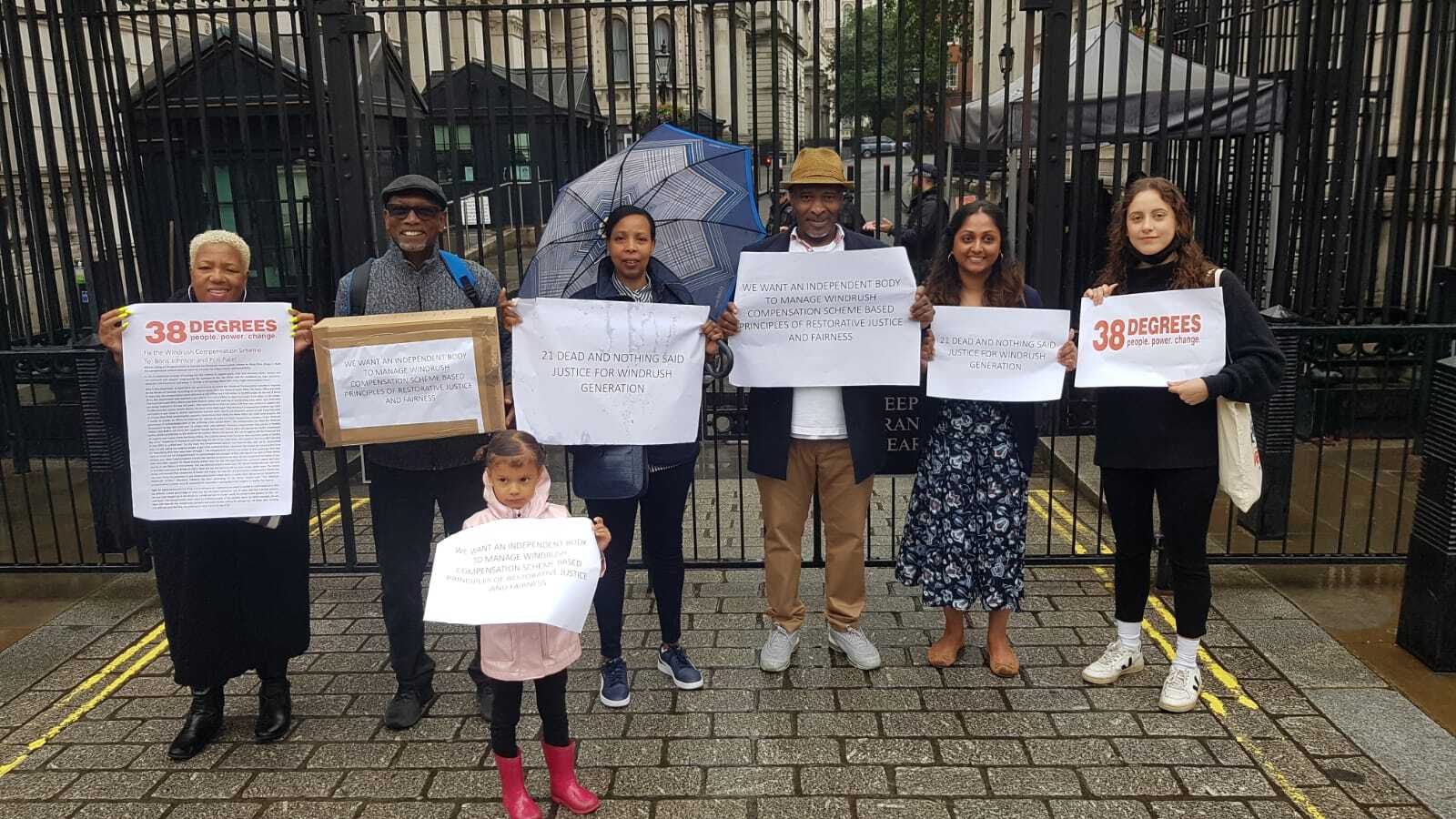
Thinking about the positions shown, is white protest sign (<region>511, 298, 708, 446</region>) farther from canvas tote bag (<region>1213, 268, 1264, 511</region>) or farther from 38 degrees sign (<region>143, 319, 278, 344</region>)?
canvas tote bag (<region>1213, 268, 1264, 511</region>)

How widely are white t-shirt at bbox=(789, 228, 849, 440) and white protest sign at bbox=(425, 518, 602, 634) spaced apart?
1250 mm

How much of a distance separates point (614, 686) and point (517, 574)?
1.17 m

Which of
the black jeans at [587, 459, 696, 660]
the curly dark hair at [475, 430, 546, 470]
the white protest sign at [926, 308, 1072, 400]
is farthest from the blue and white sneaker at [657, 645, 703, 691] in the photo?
the white protest sign at [926, 308, 1072, 400]

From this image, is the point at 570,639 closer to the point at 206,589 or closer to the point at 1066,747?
the point at 206,589

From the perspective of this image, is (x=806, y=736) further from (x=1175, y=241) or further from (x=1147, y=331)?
(x=1175, y=241)

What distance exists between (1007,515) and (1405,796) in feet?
5.32

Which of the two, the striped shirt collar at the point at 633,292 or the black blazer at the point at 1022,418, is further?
the black blazer at the point at 1022,418

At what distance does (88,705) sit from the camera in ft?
14.1

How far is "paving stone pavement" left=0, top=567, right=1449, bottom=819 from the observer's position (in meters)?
3.48

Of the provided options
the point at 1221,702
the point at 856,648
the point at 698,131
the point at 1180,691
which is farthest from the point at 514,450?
the point at 698,131

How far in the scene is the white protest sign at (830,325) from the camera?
13.4ft

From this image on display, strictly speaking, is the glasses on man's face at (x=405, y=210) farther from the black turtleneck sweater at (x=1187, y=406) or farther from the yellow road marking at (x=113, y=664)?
the black turtleneck sweater at (x=1187, y=406)

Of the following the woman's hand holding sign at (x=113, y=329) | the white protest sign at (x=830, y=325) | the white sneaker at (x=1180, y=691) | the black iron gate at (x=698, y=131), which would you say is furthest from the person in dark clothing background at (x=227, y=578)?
the white sneaker at (x=1180, y=691)

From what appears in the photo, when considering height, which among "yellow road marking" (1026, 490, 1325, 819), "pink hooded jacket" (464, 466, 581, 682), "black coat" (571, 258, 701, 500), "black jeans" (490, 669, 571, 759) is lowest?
"yellow road marking" (1026, 490, 1325, 819)
